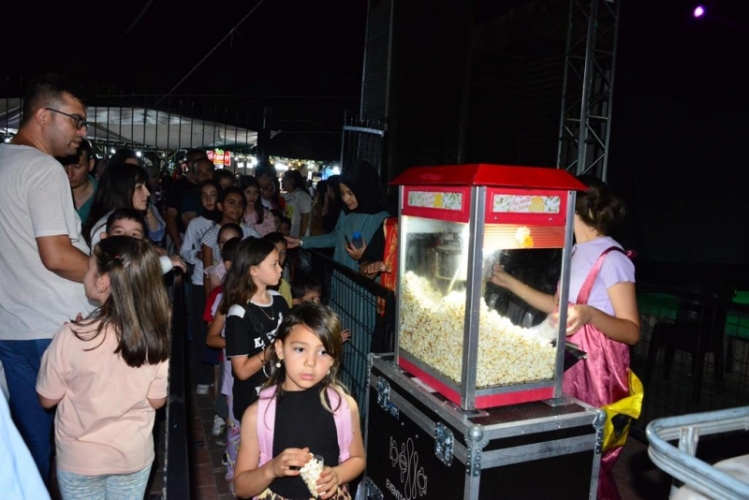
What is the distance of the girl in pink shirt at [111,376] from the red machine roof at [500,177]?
1426 mm

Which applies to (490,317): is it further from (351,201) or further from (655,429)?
(351,201)

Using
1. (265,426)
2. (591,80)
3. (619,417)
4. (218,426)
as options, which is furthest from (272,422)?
(591,80)

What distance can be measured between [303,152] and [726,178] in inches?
407

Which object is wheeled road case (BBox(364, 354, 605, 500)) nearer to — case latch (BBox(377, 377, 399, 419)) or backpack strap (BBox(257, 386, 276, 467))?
case latch (BBox(377, 377, 399, 419))

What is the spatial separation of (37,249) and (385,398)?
1.93 m

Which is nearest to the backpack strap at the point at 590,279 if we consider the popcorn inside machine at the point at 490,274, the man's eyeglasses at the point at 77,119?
the popcorn inside machine at the point at 490,274

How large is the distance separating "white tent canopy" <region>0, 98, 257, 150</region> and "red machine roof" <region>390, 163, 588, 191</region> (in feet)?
21.0

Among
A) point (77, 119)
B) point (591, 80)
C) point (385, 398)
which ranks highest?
point (591, 80)

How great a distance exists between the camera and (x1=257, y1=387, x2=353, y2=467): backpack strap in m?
2.22

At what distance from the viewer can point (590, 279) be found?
8.70ft

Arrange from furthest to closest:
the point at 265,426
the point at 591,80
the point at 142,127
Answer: the point at 142,127
the point at 591,80
the point at 265,426

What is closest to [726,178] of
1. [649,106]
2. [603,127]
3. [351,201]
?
[649,106]

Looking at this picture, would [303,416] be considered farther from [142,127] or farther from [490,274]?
[142,127]

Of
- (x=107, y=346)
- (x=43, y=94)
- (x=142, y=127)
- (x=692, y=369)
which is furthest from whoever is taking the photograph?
(x=142, y=127)
